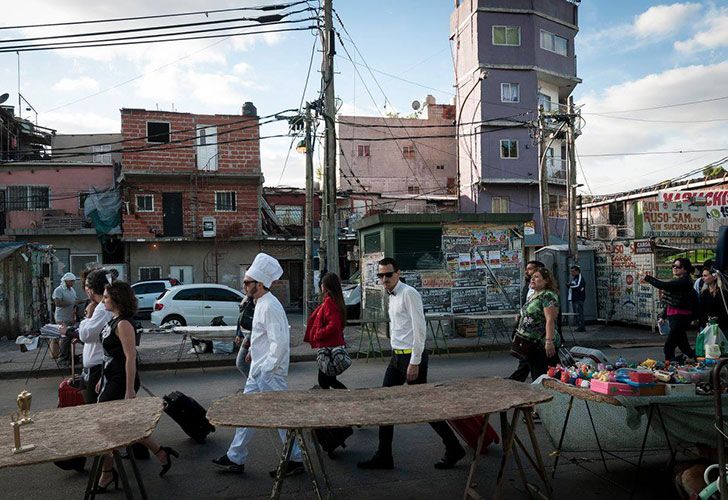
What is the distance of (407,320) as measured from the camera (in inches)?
228

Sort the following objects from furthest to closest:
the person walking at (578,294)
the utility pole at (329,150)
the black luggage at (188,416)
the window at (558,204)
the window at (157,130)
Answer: the window at (558,204) < the window at (157,130) < the person walking at (578,294) < the utility pole at (329,150) < the black luggage at (188,416)

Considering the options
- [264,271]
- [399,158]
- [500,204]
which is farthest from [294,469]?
[399,158]

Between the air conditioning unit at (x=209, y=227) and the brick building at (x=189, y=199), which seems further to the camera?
the air conditioning unit at (x=209, y=227)

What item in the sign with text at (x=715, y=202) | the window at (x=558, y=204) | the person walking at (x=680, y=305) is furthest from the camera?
the window at (x=558, y=204)

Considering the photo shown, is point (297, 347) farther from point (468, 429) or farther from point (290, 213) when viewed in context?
point (290, 213)

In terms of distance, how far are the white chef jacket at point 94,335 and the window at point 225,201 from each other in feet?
84.5

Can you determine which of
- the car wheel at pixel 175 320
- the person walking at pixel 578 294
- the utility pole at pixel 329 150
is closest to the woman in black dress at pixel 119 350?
the utility pole at pixel 329 150

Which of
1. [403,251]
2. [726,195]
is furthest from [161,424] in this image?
[726,195]

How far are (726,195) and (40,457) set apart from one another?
20897 millimetres

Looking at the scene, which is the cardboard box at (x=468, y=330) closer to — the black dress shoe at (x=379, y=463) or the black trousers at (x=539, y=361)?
the black trousers at (x=539, y=361)

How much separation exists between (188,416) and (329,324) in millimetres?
1874

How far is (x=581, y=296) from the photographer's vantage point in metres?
15.6

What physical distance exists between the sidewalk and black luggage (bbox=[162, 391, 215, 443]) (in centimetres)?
566

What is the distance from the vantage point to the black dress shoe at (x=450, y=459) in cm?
549
